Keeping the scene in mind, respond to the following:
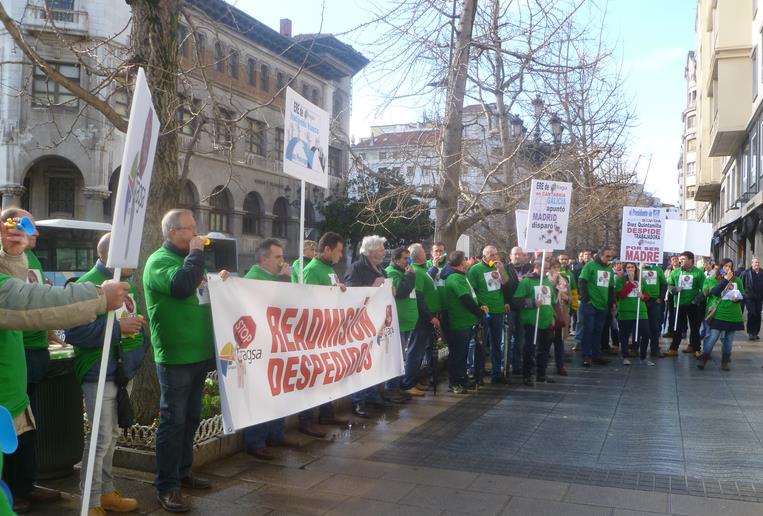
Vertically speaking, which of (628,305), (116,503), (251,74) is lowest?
(116,503)

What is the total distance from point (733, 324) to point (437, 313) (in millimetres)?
5496

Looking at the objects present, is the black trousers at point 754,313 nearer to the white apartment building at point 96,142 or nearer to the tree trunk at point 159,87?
the white apartment building at point 96,142

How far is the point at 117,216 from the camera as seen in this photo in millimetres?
3793

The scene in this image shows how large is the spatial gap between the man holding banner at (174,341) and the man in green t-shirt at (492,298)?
5902mm

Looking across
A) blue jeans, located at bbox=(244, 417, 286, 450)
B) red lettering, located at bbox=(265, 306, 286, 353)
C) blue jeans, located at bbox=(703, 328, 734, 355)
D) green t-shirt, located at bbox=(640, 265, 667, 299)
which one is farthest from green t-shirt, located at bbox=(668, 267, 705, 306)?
red lettering, located at bbox=(265, 306, 286, 353)

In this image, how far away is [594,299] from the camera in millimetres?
12641

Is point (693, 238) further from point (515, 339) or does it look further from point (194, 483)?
point (194, 483)

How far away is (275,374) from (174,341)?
4.03ft

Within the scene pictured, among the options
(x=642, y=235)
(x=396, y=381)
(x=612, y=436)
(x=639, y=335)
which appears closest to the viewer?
(x=612, y=436)

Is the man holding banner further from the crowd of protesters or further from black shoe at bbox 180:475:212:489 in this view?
black shoe at bbox 180:475:212:489

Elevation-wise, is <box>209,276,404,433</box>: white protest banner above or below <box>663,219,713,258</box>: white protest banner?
below

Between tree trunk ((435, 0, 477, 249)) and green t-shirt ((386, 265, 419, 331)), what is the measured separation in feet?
14.8

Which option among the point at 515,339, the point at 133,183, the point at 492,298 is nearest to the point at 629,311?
the point at 515,339

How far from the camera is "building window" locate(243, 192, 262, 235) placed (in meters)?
40.7
